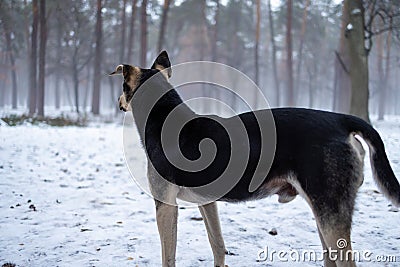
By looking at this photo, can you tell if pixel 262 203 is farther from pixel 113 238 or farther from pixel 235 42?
pixel 235 42

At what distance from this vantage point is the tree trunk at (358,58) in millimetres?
13398

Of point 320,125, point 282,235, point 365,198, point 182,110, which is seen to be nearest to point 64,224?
point 182,110

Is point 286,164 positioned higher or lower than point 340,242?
higher

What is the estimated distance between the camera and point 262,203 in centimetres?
596

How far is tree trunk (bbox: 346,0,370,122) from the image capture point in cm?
1340

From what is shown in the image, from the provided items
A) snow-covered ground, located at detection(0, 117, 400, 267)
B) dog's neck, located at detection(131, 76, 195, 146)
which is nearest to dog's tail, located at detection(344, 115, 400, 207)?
snow-covered ground, located at detection(0, 117, 400, 267)

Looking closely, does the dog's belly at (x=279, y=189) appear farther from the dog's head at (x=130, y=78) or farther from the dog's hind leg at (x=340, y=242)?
the dog's head at (x=130, y=78)

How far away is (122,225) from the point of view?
489 cm

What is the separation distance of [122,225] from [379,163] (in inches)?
135

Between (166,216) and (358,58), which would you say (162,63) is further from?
(358,58)

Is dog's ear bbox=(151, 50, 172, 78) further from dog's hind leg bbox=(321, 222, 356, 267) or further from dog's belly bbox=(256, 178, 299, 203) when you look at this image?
dog's hind leg bbox=(321, 222, 356, 267)

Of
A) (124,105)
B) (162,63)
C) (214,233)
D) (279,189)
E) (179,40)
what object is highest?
(179,40)

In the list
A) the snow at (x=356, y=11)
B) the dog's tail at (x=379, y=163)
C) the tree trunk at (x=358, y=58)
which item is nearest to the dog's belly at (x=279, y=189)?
the dog's tail at (x=379, y=163)

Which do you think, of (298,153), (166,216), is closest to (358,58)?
(298,153)
